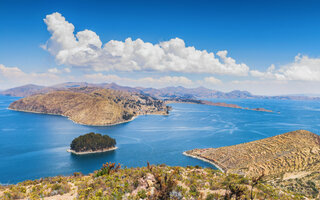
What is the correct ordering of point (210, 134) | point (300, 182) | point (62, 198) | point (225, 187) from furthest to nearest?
point (210, 134)
point (300, 182)
point (225, 187)
point (62, 198)

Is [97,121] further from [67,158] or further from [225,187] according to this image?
[225,187]

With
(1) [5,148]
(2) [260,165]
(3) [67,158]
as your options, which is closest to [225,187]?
(2) [260,165]

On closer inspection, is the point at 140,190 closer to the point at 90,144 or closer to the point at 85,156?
the point at 85,156

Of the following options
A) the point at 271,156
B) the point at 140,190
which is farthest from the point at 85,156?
the point at 140,190

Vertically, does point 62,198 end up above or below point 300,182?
above

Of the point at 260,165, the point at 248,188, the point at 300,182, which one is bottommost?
the point at 260,165

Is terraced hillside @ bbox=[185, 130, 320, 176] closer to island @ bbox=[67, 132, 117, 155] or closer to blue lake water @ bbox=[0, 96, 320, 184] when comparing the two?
blue lake water @ bbox=[0, 96, 320, 184]

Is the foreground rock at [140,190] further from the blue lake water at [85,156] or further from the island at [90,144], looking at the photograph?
the island at [90,144]
